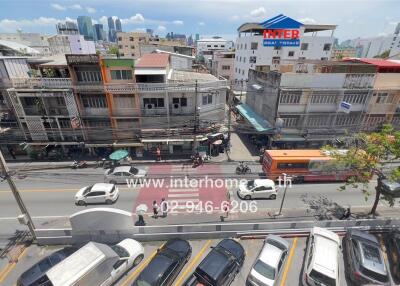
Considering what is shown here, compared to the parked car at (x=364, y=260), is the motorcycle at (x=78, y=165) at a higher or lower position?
lower

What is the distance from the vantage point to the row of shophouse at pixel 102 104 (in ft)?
79.8

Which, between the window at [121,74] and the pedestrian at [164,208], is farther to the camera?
the window at [121,74]

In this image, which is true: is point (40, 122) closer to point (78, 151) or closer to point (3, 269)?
point (78, 151)

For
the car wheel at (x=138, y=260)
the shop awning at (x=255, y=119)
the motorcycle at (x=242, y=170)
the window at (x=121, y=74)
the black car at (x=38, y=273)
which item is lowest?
the motorcycle at (x=242, y=170)

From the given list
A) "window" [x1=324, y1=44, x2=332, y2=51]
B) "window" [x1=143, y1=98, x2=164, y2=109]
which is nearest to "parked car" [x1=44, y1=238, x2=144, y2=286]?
"window" [x1=143, y1=98, x2=164, y2=109]

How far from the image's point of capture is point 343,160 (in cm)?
1695

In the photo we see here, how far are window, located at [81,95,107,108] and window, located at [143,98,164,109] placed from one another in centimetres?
497

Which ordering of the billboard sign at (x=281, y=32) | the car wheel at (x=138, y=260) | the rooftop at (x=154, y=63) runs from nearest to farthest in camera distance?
the car wheel at (x=138, y=260) < the rooftop at (x=154, y=63) < the billboard sign at (x=281, y=32)

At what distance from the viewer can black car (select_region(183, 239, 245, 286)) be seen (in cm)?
1189

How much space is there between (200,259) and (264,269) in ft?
13.6

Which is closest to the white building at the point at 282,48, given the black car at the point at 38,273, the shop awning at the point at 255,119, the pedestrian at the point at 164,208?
the shop awning at the point at 255,119

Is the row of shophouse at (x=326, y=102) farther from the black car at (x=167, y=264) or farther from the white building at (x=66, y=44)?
the white building at (x=66, y=44)

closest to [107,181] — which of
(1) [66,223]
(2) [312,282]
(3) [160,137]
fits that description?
(1) [66,223]

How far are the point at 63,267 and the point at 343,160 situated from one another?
20.5 meters
